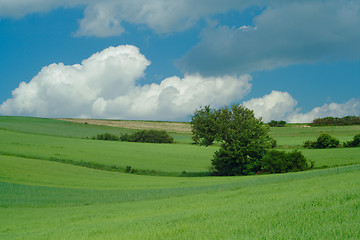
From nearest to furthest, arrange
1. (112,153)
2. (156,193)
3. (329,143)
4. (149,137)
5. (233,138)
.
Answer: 1. (156,193)
2. (233,138)
3. (112,153)
4. (329,143)
5. (149,137)

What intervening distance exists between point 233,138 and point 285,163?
817 centimetres

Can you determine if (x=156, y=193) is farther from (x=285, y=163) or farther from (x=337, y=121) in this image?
(x=337, y=121)

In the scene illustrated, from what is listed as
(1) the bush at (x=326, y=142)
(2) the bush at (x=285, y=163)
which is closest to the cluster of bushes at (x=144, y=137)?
(1) the bush at (x=326, y=142)

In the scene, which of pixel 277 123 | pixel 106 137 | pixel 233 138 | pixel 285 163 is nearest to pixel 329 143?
pixel 285 163

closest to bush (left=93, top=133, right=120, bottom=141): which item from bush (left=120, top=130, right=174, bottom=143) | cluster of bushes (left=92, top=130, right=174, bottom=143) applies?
cluster of bushes (left=92, top=130, right=174, bottom=143)

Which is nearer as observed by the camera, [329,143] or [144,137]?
[329,143]

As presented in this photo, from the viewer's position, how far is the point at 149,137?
9419 centimetres

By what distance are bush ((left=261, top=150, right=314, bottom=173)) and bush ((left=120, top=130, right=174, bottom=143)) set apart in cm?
4763

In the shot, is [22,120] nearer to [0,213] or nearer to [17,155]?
[17,155]

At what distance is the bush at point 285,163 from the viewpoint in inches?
1778

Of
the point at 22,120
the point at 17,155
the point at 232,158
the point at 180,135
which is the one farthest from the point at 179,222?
the point at 22,120

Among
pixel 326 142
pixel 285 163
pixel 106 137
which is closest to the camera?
pixel 285 163

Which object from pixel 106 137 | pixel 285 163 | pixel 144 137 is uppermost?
pixel 144 137

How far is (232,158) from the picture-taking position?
47906 millimetres
